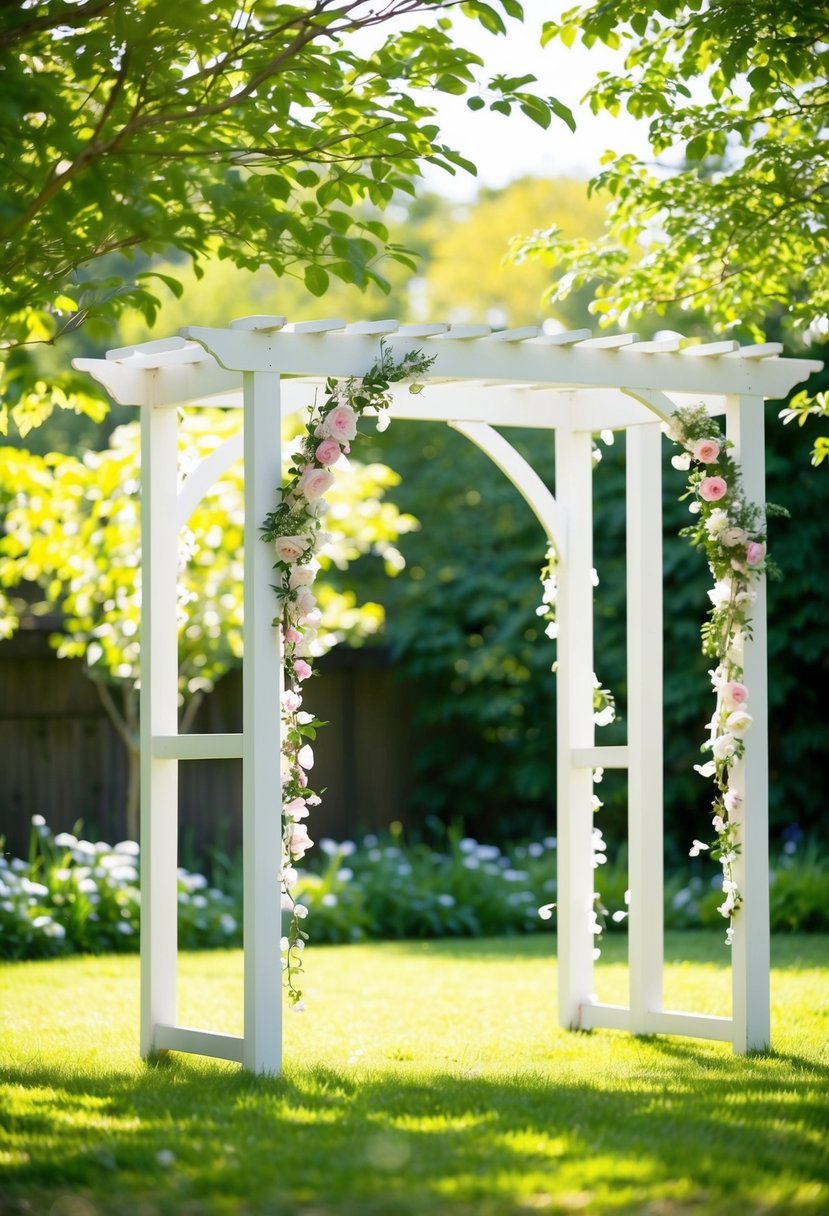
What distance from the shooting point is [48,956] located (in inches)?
337

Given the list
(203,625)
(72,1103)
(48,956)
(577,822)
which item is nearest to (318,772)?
(203,625)

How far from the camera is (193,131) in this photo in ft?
16.4

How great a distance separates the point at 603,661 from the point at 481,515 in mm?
2011

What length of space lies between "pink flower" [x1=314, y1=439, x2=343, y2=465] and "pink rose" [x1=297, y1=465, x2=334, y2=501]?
0.22ft

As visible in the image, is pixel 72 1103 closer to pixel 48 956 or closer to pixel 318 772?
pixel 48 956

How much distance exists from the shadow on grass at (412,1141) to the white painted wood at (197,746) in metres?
1.01

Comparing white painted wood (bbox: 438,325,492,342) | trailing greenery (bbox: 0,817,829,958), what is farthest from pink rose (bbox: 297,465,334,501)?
trailing greenery (bbox: 0,817,829,958)

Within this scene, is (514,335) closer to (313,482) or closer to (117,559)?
(313,482)

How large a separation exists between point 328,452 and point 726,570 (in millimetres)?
1541

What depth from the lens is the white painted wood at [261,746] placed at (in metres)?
5.01

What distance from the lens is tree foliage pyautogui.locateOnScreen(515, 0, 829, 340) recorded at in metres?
5.82

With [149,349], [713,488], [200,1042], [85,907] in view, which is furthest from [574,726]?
[85,907]

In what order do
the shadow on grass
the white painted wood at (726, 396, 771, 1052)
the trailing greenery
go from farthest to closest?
the trailing greenery, the white painted wood at (726, 396, 771, 1052), the shadow on grass

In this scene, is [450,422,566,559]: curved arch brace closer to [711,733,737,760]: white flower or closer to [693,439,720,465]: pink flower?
[693,439,720,465]: pink flower
